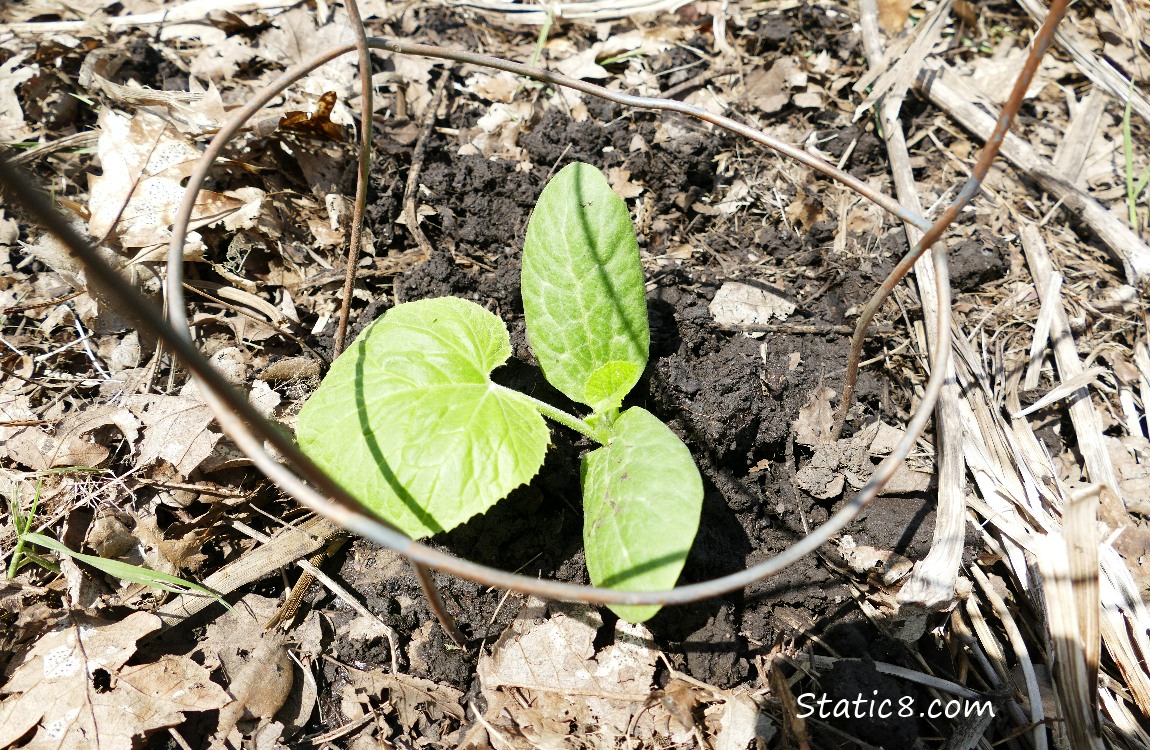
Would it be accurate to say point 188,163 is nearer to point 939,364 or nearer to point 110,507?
point 110,507

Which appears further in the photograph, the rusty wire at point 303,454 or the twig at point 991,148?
the twig at point 991,148

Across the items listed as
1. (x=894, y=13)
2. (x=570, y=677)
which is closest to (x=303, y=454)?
(x=570, y=677)

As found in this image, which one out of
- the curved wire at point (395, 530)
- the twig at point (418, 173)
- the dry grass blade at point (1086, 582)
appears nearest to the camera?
the curved wire at point (395, 530)

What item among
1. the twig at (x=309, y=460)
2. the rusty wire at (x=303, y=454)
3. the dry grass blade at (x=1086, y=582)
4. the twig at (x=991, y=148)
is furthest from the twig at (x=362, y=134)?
the dry grass blade at (x=1086, y=582)

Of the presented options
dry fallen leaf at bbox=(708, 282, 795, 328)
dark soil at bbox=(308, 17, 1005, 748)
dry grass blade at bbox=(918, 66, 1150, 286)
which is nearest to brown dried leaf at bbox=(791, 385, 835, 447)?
dark soil at bbox=(308, 17, 1005, 748)

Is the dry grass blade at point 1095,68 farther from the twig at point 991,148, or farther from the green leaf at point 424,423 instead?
the green leaf at point 424,423

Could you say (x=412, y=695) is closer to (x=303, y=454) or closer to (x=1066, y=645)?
(x=303, y=454)

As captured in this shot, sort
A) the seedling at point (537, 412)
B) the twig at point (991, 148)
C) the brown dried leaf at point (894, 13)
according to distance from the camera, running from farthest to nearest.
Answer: the brown dried leaf at point (894, 13) < the seedling at point (537, 412) < the twig at point (991, 148)

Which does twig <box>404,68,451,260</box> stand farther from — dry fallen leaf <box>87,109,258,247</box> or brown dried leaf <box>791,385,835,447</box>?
brown dried leaf <box>791,385,835,447</box>
